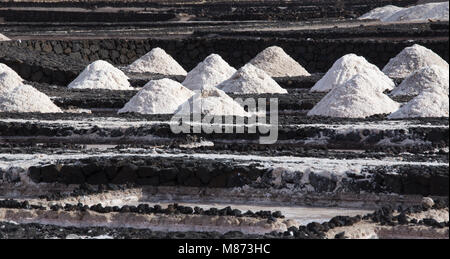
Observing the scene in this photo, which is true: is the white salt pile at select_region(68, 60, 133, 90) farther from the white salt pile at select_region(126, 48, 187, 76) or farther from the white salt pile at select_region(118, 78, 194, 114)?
the white salt pile at select_region(118, 78, 194, 114)

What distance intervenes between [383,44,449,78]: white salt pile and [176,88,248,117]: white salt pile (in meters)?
6.90

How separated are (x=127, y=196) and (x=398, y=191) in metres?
2.50

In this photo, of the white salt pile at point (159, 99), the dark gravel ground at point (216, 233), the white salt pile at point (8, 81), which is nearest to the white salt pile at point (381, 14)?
the white salt pile at point (8, 81)

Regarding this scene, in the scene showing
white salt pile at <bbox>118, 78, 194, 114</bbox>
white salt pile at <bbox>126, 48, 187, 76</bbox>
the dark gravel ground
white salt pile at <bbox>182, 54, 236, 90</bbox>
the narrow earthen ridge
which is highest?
the dark gravel ground

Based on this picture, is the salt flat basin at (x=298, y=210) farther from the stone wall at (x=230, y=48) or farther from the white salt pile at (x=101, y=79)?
the stone wall at (x=230, y=48)

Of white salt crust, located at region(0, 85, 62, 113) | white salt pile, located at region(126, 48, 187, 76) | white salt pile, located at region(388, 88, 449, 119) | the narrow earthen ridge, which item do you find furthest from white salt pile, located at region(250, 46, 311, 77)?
the narrow earthen ridge

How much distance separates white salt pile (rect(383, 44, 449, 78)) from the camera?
23.6 metres

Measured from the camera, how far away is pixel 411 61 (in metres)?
24.2

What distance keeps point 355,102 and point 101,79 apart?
300 inches

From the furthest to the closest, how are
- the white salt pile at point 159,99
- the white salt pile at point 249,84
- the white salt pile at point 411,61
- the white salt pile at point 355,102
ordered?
the white salt pile at point 411,61 → the white salt pile at point 249,84 → the white salt pile at point 159,99 → the white salt pile at point 355,102

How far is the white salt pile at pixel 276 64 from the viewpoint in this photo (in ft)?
83.9

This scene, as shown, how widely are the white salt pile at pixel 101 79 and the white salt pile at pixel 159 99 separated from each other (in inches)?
165

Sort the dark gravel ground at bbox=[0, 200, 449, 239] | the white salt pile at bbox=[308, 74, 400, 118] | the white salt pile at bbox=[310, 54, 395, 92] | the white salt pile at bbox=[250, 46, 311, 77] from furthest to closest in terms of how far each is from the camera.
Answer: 1. the white salt pile at bbox=[250, 46, 311, 77]
2. the white salt pile at bbox=[310, 54, 395, 92]
3. the white salt pile at bbox=[308, 74, 400, 118]
4. the dark gravel ground at bbox=[0, 200, 449, 239]

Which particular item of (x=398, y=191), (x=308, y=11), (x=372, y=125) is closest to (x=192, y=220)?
(x=398, y=191)
